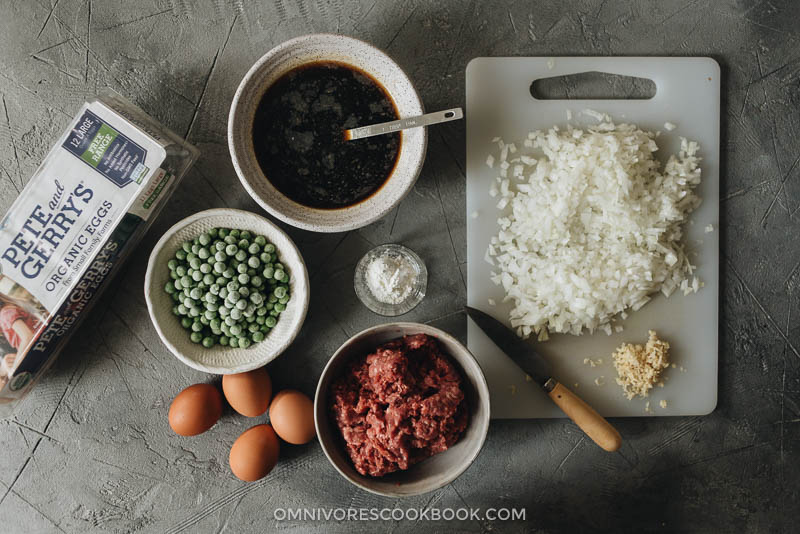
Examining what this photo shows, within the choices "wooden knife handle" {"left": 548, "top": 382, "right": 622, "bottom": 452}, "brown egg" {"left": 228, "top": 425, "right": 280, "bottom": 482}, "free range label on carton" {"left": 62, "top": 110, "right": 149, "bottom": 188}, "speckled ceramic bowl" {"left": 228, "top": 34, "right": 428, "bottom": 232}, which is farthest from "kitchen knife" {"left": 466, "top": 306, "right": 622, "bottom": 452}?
"free range label on carton" {"left": 62, "top": 110, "right": 149, "bottom": 188}

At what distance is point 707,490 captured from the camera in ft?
5.14

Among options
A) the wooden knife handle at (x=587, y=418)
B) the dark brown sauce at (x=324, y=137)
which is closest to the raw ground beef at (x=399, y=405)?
the wooden knife handle at (x=587, y=418)

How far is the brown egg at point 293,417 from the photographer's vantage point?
Result: 1.41 metres

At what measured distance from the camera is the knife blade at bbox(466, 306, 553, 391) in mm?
Result: 1449

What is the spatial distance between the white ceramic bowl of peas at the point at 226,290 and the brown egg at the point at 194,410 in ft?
0.38

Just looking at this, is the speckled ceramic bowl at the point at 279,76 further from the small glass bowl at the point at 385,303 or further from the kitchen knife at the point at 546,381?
the kitchen knife at the point at 546,381

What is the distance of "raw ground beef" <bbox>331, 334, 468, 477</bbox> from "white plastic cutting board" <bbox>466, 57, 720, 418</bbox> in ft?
0.72

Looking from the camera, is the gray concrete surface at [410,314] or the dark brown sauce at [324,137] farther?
the gray concrete surface at [410,314]

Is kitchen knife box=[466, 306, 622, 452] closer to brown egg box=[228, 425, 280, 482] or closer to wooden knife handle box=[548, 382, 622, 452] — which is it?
wooden knife handle box=[548, 382, 622, 452]

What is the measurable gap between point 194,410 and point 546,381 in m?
0.91

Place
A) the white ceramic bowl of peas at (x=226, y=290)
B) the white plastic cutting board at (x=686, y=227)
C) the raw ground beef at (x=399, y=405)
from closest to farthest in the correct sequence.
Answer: the raw ground beef at (x=399, y=405) → the white ceramic bowl of peas at (x=226, y=290) → the white plastic cutting board at (x=686, y=227)

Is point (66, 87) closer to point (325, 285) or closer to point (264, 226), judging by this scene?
point (264, 226)

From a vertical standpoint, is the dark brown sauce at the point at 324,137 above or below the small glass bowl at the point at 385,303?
above

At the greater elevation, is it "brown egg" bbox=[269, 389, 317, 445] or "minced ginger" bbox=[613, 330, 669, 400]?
"brown egg" bbox=[269, 389, 317, 445]
